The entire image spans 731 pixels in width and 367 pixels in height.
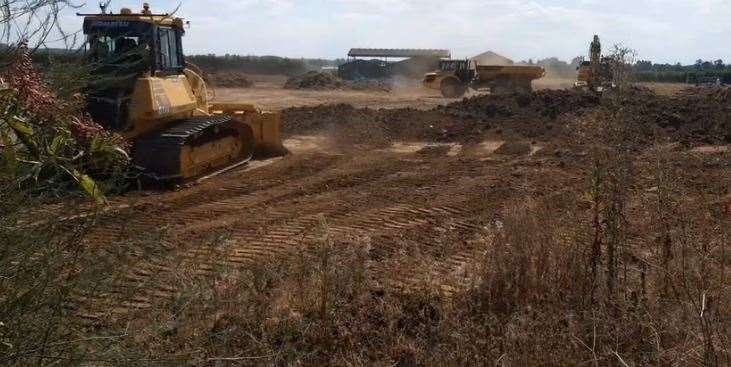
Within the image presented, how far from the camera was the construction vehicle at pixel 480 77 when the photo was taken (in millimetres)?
34906

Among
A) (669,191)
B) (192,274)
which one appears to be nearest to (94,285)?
(192,274)

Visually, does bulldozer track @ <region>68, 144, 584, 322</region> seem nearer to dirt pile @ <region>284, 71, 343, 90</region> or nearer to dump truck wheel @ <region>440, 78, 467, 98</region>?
dump truck wheel @ <region>440, 78, 467, 98</region>

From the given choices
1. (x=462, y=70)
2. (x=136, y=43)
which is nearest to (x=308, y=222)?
(x=136, y=43)

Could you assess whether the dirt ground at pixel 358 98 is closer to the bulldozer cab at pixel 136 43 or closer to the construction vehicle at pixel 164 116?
the construction vehicle at pixel 164 116

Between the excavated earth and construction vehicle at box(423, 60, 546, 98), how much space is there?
13727 mm

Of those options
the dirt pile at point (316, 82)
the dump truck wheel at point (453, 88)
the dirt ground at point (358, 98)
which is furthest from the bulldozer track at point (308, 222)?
the dirt pile at point (316, 82)

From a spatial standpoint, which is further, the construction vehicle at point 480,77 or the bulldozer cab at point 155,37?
the construction vehicle at point 480,77

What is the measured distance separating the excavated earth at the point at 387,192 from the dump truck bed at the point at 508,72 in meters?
13.6

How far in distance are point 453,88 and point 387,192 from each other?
79.8ft

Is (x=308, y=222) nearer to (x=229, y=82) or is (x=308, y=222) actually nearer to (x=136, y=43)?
(x=136, y=43)

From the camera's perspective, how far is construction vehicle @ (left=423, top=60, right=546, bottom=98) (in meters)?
34.9

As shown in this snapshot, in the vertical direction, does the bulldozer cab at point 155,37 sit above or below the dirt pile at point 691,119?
above

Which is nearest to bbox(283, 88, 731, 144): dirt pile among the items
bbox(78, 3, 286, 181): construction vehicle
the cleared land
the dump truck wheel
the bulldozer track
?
the bulldozer track

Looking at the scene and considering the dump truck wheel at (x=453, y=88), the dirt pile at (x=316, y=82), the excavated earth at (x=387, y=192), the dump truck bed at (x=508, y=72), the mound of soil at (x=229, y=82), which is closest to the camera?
the excavated earth at (x=387, y=192)
